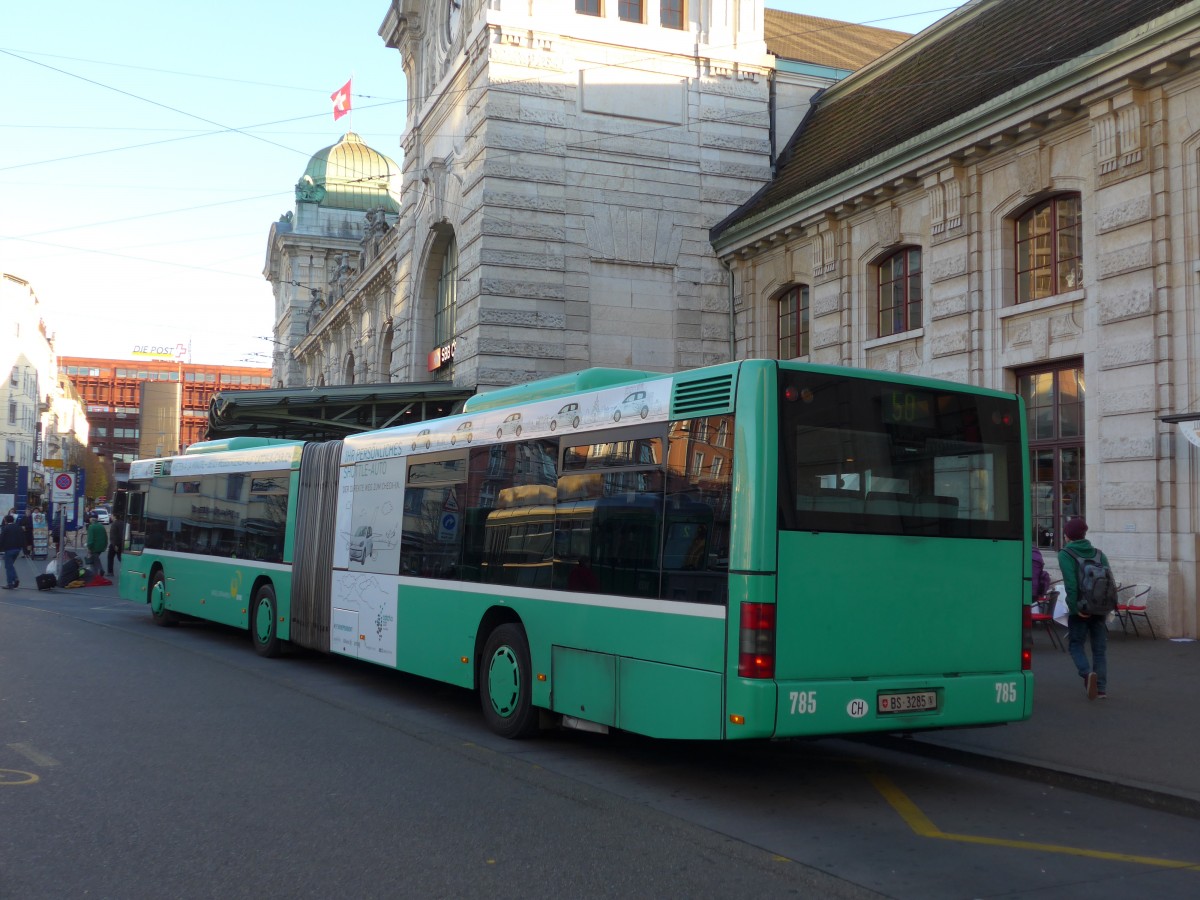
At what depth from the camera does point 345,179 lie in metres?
66.9

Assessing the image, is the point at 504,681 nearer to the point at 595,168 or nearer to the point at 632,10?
the point at 595,168

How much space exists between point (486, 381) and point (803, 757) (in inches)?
694

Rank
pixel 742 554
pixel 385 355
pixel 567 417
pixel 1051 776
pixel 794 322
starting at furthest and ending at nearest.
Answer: pixel 385 355, pixel 794 322, pixel 567 417, pixel 1051 776, pixel 742 554

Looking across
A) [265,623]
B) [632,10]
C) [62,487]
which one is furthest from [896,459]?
[62,487]

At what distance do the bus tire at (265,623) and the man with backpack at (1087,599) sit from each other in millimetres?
9215

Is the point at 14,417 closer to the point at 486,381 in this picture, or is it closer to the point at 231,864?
the point at 486,381

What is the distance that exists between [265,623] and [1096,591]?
32.5 ft

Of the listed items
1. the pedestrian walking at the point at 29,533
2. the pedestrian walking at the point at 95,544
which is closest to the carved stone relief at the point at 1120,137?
the pedestrian walking at the point at 95,544

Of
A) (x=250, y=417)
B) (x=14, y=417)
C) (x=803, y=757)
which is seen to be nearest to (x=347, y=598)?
(x=803, y=757)

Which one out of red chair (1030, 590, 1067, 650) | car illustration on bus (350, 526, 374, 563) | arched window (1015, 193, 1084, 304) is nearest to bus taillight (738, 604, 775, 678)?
car illustration on bus (350, 526, 374, 563)

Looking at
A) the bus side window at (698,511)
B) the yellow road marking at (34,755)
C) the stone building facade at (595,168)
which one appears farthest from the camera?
the stone building facade at (595,168)

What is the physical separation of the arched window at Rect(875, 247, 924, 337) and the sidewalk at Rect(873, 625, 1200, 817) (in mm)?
8862

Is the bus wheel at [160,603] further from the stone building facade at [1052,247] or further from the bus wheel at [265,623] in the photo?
the stone building facade at [1052,247]

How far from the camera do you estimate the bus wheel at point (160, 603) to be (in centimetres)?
1925
